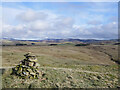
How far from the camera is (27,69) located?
56.5ft

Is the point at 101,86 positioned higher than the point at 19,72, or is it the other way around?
the point at 19,72

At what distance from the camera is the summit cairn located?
55.4 feet

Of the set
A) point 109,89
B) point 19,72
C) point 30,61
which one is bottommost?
point 109,89

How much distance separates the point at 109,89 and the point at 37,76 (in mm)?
11440

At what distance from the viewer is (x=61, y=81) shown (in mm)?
16875

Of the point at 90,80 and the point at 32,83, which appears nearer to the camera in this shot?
the point at 32,83

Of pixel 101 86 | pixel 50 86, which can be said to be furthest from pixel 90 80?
pixel 50 86

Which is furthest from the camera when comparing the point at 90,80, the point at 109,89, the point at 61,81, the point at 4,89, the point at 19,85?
the point at 90,80

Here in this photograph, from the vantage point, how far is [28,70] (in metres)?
17.2

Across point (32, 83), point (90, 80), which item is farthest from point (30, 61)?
point (90, 80)

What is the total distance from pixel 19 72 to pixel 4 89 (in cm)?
358

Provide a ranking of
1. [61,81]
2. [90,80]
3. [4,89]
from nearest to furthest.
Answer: [4,89]
[61,81]
[90,80]

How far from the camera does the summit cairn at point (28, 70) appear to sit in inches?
665

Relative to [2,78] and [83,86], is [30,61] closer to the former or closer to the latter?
[2,78]
